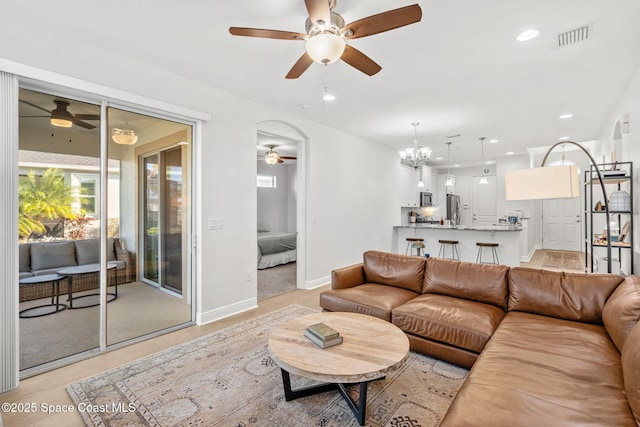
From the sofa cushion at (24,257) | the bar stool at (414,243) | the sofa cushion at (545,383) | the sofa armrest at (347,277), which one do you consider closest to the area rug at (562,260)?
the bar stool at (414,243)

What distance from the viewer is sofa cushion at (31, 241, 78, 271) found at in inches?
103

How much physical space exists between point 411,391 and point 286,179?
784 cm

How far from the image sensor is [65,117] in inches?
107

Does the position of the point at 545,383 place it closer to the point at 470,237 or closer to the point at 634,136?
the point at 634,136

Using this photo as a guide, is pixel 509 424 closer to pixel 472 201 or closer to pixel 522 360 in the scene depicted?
pixel 522 360

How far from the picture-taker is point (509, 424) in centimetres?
121

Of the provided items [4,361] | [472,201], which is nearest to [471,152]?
[472,201]

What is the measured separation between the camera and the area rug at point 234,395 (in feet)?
6.10

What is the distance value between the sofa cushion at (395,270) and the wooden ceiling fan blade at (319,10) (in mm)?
2504

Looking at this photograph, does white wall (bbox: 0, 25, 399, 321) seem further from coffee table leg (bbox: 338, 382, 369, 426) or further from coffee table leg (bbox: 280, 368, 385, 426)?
coffee table leg (bbox: 338, 382, 369, 426)

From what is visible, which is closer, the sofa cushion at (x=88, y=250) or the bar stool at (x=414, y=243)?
the sofa cushion at (x=88, y=250)

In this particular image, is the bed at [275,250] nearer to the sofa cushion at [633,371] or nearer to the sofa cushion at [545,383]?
the sofa cushion at [545,383]

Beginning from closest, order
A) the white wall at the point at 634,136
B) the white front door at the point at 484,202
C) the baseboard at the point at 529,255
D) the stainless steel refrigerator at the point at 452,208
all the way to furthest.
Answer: the white wall at the point at 634,136, the baseboard at the point at 529,255, the stainless steel refrigerator at the point at 452,208, the white front door at the point at 484,202

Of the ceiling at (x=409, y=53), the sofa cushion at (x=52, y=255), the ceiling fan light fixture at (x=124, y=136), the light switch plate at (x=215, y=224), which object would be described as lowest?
Answer: the sofa cushion at (x=52, y=255)
